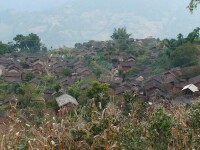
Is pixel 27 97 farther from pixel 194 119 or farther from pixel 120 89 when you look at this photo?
pixel 194 119

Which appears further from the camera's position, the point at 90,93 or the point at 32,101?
the point at 32,101

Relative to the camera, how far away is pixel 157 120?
6371 mm

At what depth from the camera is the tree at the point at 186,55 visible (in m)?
35.9

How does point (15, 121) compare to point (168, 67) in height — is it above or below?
above

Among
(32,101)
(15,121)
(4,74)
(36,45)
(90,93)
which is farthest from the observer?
(36,45)

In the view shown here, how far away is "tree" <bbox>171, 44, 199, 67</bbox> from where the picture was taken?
35894 millimetres

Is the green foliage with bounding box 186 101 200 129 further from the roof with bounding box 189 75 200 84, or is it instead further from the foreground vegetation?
the roof with bounding box 189 75 200 84

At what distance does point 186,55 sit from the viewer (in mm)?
36500

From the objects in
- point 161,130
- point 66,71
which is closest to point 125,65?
point 66,71

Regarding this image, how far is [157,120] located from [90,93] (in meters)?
18.1

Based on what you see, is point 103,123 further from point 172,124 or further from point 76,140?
point 172,124

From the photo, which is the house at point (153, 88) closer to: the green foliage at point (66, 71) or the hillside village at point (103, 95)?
the hillside village at point (103, 95)

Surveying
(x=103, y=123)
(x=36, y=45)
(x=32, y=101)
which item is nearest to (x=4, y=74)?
(x=32, y=101)

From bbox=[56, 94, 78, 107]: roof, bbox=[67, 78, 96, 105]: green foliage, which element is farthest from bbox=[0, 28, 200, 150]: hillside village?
bbox=[67, 78, 96, 105]: green foliage
